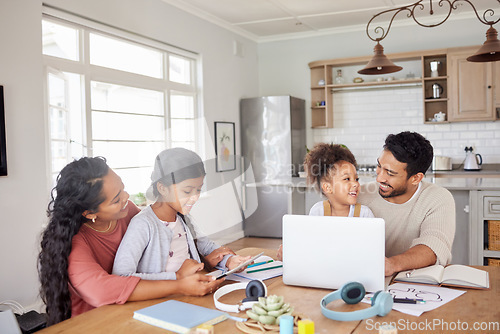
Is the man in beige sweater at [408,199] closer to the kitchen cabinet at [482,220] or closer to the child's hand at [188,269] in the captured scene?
the child's hand at [188,269]

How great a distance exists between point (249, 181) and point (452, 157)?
2864 mm

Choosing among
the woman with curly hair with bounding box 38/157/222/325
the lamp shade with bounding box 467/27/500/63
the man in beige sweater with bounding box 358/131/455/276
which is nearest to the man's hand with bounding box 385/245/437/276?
the man in beige sweater with bounding box 358/131/455/276

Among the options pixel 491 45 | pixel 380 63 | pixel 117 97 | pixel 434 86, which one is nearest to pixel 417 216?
pixel 491 45

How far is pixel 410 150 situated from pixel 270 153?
4.54 m

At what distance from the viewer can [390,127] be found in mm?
6918

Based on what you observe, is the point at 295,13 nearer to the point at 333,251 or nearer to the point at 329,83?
the point at 329,83

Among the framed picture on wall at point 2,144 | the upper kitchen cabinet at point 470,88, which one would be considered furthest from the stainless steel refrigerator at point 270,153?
the framed picture on wall at point 2,144

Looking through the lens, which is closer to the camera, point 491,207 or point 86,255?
point 86,255

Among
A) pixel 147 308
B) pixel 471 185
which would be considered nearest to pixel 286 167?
pixel 471 185

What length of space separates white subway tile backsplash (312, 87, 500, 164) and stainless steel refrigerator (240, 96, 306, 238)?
2.17 feet

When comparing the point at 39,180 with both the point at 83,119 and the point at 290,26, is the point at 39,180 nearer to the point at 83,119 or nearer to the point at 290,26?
the point at 83,119

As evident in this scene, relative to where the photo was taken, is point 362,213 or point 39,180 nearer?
point 362,213

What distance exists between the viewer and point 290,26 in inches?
270

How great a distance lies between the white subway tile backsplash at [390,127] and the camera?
21.1 ft
